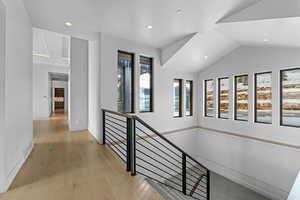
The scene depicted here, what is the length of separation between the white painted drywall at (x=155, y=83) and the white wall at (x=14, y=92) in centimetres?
159

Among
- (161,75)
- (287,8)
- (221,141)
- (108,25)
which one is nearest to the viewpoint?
(287,8)

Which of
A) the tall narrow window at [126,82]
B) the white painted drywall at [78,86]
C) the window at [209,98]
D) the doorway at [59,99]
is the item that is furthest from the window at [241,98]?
the doorway at [59,99]

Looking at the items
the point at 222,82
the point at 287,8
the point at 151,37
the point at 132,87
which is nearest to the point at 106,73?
the point at 132,87

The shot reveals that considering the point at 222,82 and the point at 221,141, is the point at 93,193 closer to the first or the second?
the point at 221,141

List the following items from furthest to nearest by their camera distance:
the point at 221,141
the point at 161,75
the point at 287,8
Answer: the point at 221,141
the point at 161,75
the point at 287,8

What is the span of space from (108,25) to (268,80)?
16.5 feet

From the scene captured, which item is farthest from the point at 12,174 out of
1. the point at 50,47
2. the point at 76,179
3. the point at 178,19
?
the point at 50,47

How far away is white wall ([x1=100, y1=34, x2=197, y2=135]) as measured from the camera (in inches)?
151

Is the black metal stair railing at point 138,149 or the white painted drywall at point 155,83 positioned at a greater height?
the white painted drywall at point 155,83

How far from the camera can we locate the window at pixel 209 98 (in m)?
6.34

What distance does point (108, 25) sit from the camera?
338cm

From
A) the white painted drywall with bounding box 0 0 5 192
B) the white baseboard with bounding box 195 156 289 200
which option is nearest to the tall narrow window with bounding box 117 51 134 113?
the white painted drywall with bounding box 0 0 5 192

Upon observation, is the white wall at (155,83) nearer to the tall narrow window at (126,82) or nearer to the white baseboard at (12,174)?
the tall narrow window at (126,82)

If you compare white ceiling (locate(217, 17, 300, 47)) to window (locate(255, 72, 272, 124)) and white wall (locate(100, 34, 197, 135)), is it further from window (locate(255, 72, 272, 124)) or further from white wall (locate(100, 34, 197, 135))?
white wall (locate(100, 34, 197, 135))
